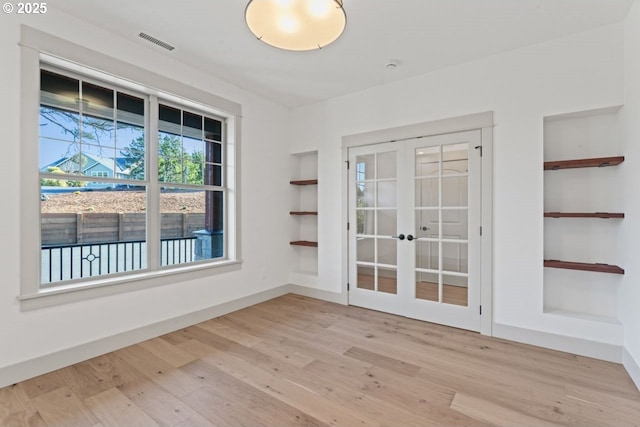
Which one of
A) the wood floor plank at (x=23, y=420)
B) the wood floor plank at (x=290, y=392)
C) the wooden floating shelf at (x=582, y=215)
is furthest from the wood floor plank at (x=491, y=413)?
the wood floor plank at (x=23, y=420)

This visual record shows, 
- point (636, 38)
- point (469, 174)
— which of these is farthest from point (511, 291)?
point (636, 38)

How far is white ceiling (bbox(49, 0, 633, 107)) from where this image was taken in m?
2.39

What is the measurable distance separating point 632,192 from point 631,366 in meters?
1.35

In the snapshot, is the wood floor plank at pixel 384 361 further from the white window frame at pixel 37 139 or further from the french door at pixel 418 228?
the white window frame at pixel 37 139

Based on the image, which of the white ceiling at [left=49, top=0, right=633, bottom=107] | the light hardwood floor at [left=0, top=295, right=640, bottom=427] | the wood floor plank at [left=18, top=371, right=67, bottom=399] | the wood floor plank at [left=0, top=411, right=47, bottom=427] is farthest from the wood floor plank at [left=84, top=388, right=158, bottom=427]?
Answer: the white ceiling at [left=49, top=0, right=633, bottom=107]

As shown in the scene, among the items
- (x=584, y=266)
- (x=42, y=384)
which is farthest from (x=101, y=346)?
(x=584, y=266)

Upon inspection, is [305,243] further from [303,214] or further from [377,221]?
[377,221]

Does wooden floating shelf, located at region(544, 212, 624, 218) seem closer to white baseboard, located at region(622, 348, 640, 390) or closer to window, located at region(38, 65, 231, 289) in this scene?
white baseboard, located at region(622, 348, 640, 390)

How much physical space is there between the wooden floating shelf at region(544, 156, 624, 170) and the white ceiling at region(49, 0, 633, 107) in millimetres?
1167

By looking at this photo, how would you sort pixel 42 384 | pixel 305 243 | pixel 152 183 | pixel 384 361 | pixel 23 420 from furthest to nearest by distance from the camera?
1. pixel 305 243
2. pixel 152 183
3. pixel 384 361
4. pixel 42 384
5. pixel 23 420

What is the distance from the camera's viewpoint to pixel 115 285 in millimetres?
2799

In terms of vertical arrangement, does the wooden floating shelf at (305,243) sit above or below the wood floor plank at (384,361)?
above

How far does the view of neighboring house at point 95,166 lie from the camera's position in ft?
8.64

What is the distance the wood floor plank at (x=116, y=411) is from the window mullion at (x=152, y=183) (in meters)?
1.33
